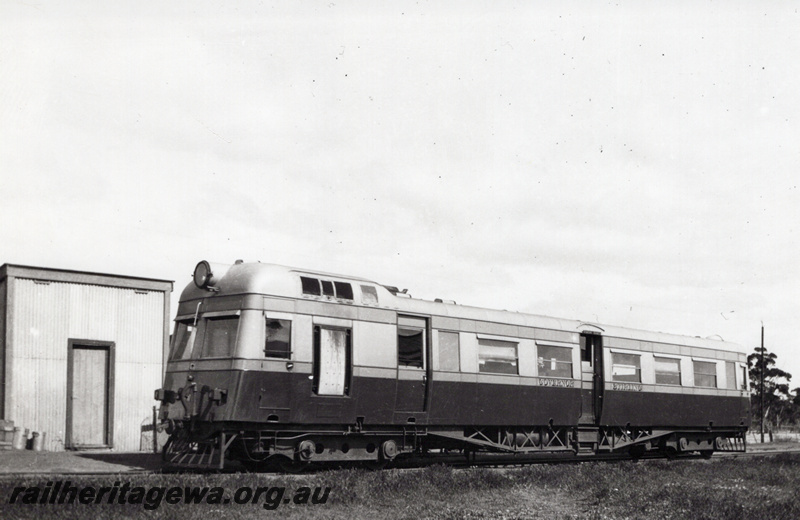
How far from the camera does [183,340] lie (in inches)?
568

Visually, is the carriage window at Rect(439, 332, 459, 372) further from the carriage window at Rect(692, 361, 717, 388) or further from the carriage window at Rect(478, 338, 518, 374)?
A: the carriage window at Rect(692, 361, 717, 388)

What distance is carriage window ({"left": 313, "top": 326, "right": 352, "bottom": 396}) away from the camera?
1399cm

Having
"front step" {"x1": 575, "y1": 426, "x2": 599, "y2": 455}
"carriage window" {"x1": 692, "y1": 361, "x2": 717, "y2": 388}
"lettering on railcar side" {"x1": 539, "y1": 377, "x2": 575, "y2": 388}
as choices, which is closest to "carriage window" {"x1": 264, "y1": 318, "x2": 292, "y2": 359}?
"lettering on railcar side" {"x1": 539, "y1": 377, "x2": 575, "y2": 388}

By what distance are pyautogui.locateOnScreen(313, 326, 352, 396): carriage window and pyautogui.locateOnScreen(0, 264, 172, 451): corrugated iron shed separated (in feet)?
30.2

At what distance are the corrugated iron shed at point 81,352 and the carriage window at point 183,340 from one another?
7.04 meters

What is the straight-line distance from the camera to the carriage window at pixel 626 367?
20047 millimetres

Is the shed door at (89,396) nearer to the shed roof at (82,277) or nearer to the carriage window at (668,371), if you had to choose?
the shed roof at (82,277)

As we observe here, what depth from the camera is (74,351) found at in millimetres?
20391

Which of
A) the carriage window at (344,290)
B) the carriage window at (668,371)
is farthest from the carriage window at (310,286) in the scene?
the carriage window at (668,371)

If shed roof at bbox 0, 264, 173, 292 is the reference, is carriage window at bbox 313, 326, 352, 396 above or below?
below

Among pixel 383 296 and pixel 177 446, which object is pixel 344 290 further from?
pixel 177 446

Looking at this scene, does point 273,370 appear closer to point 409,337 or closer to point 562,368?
point 409,337

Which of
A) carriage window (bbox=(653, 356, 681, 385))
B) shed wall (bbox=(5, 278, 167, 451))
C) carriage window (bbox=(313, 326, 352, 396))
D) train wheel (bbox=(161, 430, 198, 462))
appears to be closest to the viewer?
train wheel (bbox=(161, 430, 198, 462))

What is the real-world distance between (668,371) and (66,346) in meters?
16.0
